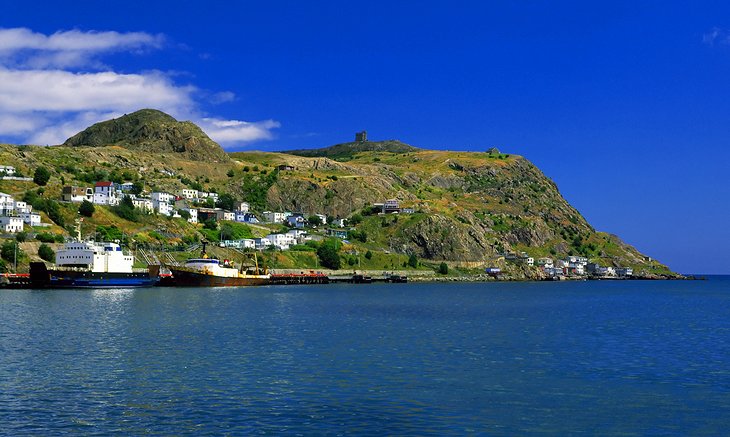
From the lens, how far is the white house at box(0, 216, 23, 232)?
13281 centimetres

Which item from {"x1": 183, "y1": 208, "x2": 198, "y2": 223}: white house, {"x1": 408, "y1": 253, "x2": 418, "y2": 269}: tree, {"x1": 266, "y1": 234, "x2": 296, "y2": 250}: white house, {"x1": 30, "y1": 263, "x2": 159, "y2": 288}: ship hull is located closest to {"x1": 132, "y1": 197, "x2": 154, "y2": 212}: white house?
{"x1": 183, "y1": 208, "x2": 198, "y2": 223}: white house

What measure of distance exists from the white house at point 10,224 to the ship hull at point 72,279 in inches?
1183

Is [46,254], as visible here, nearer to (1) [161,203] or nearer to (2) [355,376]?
(1) [161,203]

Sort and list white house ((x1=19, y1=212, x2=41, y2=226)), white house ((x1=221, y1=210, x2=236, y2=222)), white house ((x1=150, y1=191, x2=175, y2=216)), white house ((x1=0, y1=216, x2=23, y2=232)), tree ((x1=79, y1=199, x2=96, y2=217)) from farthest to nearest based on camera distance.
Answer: white house ((x1=221, y1=210, x2=236, y2=222))
white house ((x1=150, y1=191, x2=175, y2=216))
tree ((x1=79, y1=199, x2=96, y2=217))
white house ((x1=19, y1=212, x2=41, y2=226))
white house ((x1=0, y1=216, x2=23, y2=232))

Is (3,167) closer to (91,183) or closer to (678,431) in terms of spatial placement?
(91,183)

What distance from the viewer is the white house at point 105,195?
16800cm

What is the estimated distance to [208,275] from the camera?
129375mm

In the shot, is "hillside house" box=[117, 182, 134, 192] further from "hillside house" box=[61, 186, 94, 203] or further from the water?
the water

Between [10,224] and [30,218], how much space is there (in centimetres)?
Result: 746

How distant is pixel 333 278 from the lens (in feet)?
548

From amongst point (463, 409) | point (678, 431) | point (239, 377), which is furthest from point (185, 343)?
point (678, 431)

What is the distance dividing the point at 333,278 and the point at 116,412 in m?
142

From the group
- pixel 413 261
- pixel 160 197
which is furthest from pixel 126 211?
pixel 413 261

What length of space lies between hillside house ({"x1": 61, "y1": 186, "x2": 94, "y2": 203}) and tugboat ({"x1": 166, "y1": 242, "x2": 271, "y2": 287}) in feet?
124
